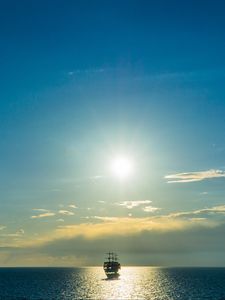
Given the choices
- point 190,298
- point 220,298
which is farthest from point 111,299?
point 220,298

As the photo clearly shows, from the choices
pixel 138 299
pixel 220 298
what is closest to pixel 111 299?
pixel 138 299

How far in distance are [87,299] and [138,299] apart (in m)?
16.5

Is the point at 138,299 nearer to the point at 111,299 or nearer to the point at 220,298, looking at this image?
the point at 111,299

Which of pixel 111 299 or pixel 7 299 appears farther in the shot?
pixel 111 299

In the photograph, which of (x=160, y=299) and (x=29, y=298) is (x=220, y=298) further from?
(x=29, y=298)

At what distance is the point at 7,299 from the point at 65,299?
17.6 meters

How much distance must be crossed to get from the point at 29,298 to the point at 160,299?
40385mm

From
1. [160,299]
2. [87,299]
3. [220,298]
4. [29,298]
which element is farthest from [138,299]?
[29,298]

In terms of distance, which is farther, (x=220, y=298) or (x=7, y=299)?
(x=220, y=298)

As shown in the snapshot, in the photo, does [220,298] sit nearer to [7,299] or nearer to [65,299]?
[65,299]

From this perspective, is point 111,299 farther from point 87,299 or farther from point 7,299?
point 7,299

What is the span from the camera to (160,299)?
137625 mm

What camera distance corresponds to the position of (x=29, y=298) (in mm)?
135625

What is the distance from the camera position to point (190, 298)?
137 meters
